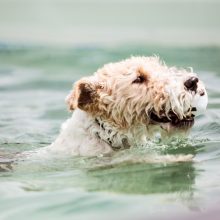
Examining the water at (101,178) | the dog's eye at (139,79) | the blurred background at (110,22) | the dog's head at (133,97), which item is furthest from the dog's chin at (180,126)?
the blurred background at (110,22)

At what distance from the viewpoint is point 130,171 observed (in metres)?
7.42

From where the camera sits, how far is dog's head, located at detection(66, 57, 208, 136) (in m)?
7.44

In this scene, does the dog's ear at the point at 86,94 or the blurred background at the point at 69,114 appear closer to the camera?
the blurred background at the point at 69,114

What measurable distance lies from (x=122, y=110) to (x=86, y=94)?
0.36 m

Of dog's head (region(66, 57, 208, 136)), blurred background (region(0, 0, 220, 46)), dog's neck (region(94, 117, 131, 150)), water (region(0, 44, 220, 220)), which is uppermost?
blurred background (region(0, 0, 220, 46))

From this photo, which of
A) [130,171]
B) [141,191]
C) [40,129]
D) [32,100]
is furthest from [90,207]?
[32,100]

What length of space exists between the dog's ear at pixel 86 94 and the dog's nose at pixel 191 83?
2.72 ft

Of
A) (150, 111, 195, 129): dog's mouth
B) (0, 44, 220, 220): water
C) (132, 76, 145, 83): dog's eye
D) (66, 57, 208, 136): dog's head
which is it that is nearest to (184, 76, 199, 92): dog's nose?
(66, 57, 208, 136): dog's head

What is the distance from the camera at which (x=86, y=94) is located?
7.53 m

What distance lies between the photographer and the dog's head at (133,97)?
24.4 feet

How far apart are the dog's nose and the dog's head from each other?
15 centimetres

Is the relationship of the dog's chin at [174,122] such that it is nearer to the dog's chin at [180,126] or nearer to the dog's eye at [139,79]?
the dog's chin at [180,126]

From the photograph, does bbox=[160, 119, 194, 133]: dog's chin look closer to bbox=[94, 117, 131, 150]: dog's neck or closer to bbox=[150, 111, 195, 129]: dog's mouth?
bbox=[150, 111, 195, 129]: dog's mouth

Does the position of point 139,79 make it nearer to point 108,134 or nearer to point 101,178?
point 108,134
